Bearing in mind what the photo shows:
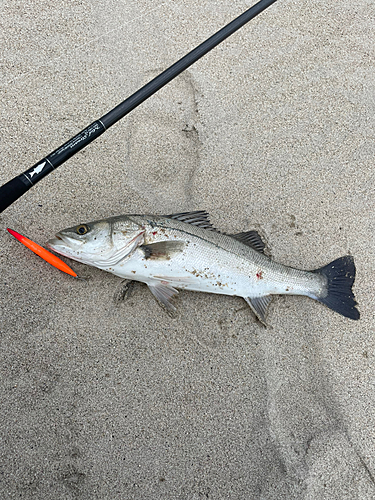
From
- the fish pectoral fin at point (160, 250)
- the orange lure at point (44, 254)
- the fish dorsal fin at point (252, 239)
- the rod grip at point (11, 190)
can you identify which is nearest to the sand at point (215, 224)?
the orange lure at point (44, 254)

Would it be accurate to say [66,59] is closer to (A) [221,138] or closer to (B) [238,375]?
(A) [221,138]

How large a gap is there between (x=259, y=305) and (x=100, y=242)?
4.55ft

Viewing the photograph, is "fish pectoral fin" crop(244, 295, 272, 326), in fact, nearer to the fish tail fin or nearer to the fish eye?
the fish tail fin

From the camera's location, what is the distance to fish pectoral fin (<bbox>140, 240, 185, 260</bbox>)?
114 inches

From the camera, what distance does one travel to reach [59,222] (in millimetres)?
3279

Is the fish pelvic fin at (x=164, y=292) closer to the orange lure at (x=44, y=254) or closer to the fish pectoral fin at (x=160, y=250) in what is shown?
the fish pectoral fin at (x=160, y=250)

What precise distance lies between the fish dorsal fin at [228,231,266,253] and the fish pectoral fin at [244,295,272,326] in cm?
41

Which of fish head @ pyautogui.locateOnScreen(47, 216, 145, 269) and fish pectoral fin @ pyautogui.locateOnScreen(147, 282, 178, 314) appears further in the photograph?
fish pectoral fin @ pyautogui.locateOnScreen(147, 282, 178, 314)

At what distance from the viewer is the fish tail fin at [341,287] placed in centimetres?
316

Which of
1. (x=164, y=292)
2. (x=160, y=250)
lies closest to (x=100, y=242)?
(x=160, y=250)

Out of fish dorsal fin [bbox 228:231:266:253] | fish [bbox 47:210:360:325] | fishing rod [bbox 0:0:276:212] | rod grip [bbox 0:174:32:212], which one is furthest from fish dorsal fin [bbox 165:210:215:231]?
rod grip [bbox 0:174:32:212]

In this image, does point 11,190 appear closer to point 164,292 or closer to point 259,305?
point 164,292

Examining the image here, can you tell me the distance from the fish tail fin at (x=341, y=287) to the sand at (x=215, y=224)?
13 cm

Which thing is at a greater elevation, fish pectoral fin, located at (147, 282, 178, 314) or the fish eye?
the fish eye
